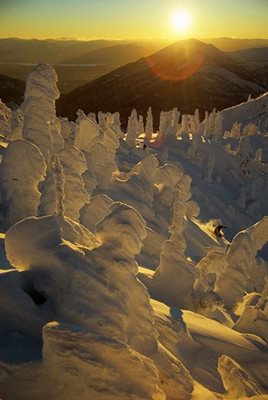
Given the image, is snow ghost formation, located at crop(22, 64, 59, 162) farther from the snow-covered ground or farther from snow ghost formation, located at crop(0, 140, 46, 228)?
snow ghost formation, located at crop(0, 140, 46, 228)

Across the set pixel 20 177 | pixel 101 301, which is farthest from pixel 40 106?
pixel 101 301

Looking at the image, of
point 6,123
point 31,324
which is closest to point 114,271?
point 31,324

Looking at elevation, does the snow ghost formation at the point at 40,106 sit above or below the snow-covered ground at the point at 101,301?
above

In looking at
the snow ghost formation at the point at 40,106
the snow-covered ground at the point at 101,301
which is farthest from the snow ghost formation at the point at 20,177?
the snow ghost formation at the point at 40,106

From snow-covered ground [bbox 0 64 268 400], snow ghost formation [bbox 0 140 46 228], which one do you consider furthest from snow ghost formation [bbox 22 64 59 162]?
snow ghost formation [bbox 0 140 46 228]

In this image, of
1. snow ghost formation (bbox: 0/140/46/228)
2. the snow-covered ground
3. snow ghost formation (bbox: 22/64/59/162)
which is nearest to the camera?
the snow-covered ground

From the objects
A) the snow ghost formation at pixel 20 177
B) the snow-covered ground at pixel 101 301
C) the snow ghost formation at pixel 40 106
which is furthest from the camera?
the snow ghost formation at pixel 40 106

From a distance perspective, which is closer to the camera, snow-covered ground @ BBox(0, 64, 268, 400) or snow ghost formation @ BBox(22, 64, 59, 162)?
snow-covered ground @ BBox(0, 64, 268, 400)

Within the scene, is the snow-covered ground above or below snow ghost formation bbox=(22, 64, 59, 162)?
below

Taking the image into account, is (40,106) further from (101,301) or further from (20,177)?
(101,301)

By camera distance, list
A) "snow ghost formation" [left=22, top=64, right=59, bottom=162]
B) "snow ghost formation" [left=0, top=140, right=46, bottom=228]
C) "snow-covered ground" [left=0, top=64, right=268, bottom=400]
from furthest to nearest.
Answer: "snow ghost formation" [left=22, top=64, right=59, bottom=162]
"snow ghost formation" [left=0, top=140, right=46, bottom=228]
"snow-covered ground" [left=0, top=64, right=268, bottom=400]

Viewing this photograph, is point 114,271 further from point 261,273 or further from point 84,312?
point 261,273

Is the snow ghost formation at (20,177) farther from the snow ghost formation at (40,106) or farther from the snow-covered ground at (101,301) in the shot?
the snow ghost formation at (40,106)

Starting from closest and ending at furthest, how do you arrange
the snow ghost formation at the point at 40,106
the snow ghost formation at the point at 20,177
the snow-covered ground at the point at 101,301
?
the snow-covered ground at the point at 101,301 → the snow ghost formation at the point at 20,177 → the snow ghost formation at the point at 40,106
